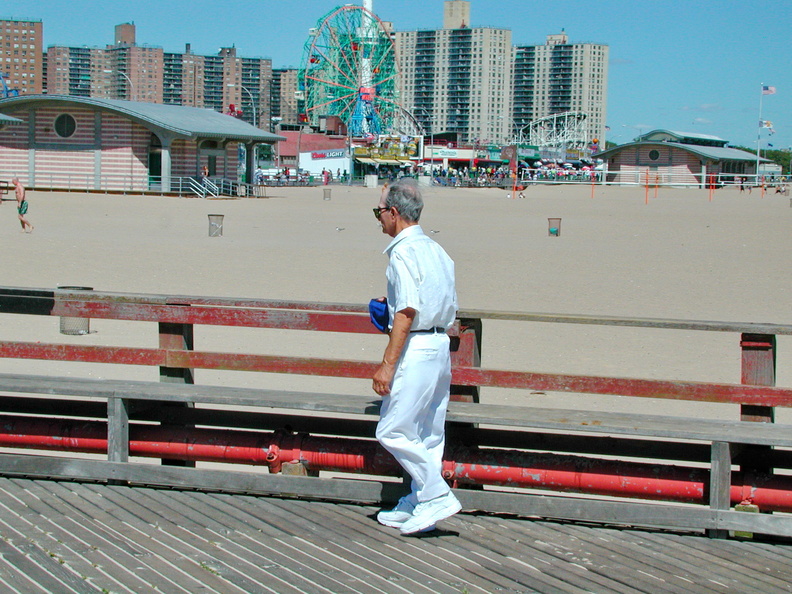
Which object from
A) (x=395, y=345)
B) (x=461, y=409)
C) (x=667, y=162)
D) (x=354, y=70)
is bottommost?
(x=461, y=409)

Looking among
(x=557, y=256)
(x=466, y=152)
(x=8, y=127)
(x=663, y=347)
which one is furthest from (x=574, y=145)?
(x=663, y=347)

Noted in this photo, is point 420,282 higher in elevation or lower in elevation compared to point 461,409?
higher

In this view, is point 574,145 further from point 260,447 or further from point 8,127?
point 260,447

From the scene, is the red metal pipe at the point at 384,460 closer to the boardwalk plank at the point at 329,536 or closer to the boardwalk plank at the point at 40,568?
the boardwalk plank at the point at 329,536

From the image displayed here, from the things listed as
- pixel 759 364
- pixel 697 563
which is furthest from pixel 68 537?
pixel 759 364

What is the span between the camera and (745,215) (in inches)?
1507

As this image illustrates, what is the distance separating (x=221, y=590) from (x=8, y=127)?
1855 inches

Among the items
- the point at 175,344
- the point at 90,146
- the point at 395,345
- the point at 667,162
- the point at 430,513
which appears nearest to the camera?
the point at 395,345

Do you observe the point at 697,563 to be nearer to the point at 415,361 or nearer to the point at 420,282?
the point at 415,361

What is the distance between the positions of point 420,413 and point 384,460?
0.57 meters

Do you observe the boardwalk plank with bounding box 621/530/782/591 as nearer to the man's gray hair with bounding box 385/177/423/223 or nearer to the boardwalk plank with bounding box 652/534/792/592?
the boardwalk plank with bounding box 652/534/792/592

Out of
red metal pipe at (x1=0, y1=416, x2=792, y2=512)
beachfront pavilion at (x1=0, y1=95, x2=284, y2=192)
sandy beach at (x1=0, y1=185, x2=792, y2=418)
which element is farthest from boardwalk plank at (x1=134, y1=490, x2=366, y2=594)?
beachfront pavilion at (x1=0, y1=95, x2=284, y2=192)

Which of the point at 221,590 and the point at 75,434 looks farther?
the point at 75,434

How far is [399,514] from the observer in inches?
Result: 169
